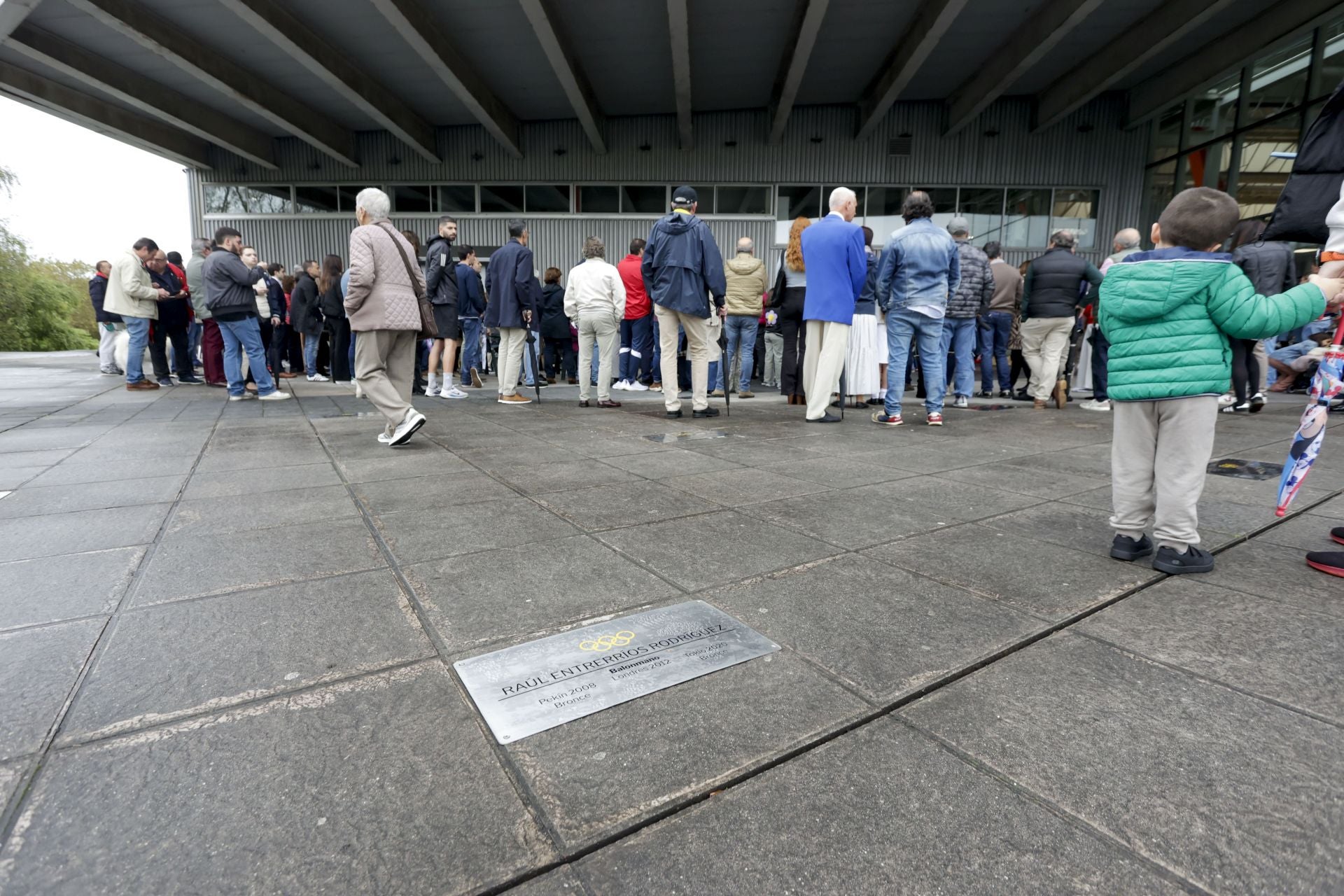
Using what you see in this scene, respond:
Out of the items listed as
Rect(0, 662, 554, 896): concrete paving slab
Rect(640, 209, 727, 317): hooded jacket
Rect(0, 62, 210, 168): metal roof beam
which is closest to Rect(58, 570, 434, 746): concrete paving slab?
Rect(0, 662, 554, 896): concrete paving slab

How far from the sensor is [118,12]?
12.1 metres

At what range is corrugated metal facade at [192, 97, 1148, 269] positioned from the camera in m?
17.9

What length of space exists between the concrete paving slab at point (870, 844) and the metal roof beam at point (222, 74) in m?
16.6

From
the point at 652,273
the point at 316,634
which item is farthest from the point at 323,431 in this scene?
the point at 316,634

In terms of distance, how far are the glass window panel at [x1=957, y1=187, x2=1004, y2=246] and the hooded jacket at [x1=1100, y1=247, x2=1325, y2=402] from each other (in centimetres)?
1757

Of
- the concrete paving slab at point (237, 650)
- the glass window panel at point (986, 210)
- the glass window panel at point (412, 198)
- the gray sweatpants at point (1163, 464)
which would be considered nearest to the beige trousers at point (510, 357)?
the concrete paving slab at point (237, 650)

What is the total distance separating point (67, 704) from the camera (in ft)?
5.38

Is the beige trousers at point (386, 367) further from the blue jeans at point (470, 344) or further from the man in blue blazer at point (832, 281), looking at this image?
the blue jeans at point (470, 344)

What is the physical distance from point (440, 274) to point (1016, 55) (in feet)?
42.8

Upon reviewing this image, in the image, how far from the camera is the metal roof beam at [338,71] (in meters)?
12.0

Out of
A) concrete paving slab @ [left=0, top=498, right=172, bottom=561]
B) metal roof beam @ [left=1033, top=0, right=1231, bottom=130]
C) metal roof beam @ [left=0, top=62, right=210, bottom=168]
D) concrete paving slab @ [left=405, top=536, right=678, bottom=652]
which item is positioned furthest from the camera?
metal roof beam @ [left=0, top=62, right=210, bottom=168]

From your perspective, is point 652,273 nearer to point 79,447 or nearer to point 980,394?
point 79,447

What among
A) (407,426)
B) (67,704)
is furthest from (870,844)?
(407,426)

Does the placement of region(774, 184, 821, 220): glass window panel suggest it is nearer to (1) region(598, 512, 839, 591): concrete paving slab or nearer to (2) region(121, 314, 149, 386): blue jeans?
(2) region(121, 314, 149, 386): blue jeans
